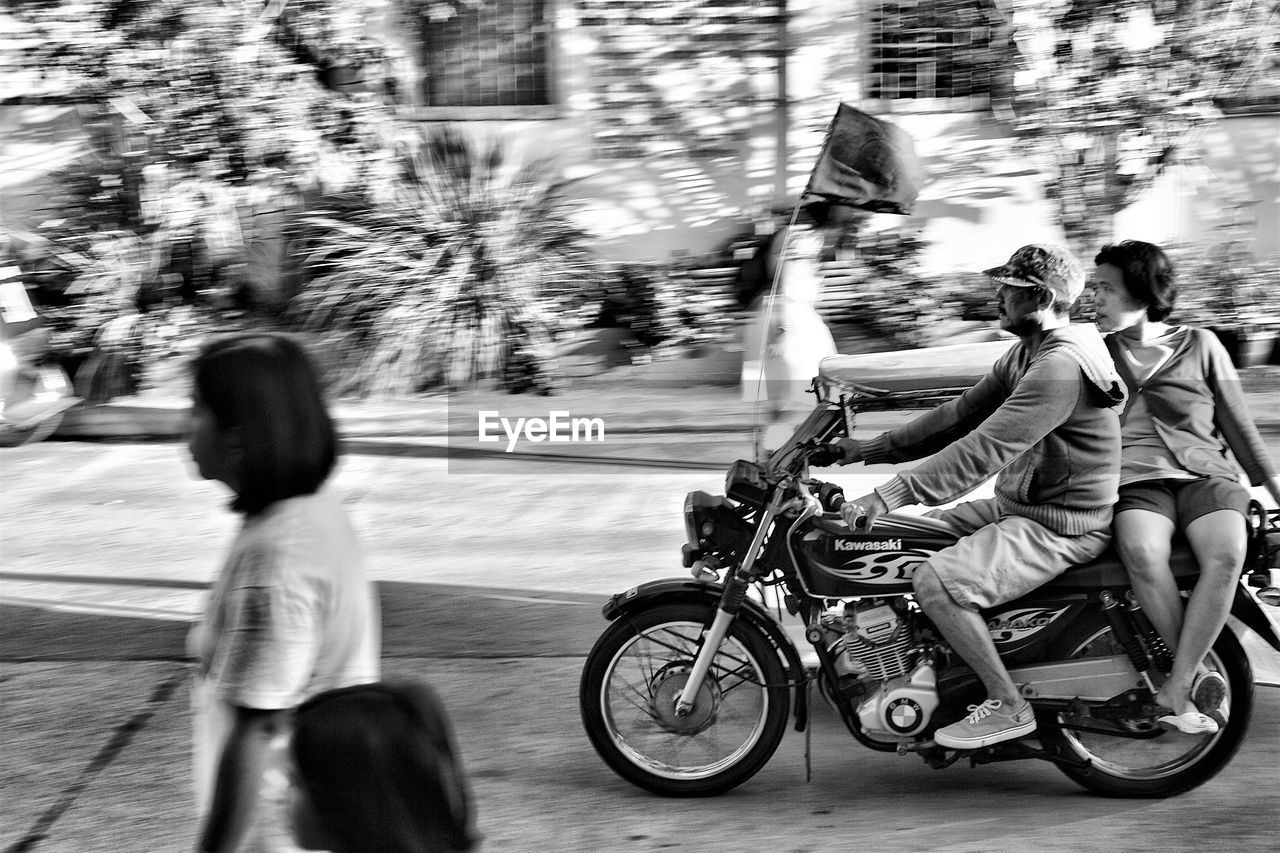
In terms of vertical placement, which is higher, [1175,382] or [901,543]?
[1175,382]

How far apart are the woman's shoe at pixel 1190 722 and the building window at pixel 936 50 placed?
7.95m

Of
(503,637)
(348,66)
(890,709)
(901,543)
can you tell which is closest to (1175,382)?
(901,543)

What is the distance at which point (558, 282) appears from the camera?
1068 cm

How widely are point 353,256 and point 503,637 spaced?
5.51 metres

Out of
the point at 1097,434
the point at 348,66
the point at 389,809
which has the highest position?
the point at 348,66

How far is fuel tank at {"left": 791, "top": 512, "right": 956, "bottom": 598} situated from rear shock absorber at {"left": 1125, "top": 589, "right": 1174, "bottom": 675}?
57 centimetres

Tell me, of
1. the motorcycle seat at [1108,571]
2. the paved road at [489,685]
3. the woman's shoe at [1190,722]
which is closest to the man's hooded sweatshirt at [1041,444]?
the motorcycle seat at [1108,571]

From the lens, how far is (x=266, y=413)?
7.06 ft

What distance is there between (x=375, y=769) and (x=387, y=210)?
902 cm

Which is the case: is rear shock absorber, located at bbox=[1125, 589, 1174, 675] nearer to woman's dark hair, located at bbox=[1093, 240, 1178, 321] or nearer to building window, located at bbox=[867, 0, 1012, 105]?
woman's dark hair, located at bbox=[1093, 240, 1178, 321]

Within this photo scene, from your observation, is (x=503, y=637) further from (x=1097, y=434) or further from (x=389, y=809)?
(x=389, y=809)

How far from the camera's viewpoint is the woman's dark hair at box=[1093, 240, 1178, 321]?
4094 mm

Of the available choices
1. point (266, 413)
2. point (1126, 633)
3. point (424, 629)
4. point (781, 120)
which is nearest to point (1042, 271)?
point (1126, 633)

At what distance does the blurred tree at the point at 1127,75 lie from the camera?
10.5 meters
